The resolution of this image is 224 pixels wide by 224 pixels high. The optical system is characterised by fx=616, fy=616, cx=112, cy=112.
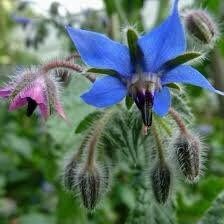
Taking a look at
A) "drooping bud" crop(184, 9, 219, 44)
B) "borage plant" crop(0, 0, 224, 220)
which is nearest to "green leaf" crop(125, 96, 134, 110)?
"borage plant" crop(0, 0, 224, 220)

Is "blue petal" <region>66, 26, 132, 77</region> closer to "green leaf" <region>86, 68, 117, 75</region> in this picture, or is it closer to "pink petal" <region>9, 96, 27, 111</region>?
"green leaf" <region>86, 68, 117, 75</region>

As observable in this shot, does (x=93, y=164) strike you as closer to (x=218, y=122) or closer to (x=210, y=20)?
(x=210, y=20)

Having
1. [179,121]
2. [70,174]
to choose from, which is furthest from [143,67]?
[70,174]

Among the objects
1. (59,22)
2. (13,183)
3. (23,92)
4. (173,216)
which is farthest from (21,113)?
(23,92)

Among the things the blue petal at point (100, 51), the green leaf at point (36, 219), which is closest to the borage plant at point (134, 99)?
the blue petal at point (100, 51)

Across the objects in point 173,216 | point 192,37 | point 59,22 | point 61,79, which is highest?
point 59,22
